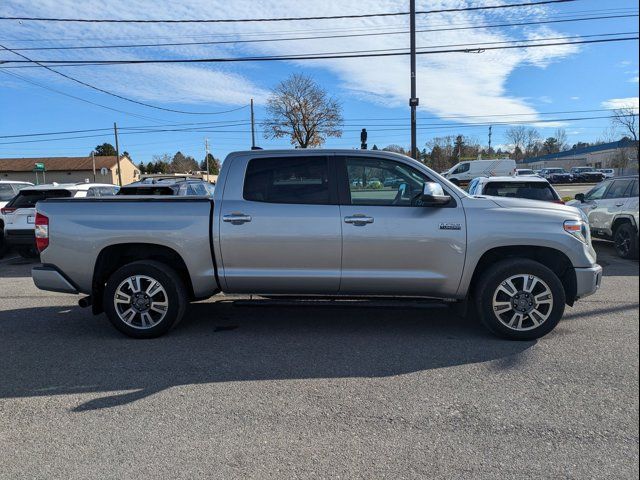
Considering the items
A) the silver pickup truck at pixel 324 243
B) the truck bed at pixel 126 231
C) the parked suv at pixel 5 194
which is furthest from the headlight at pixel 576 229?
the parked suv at pixel 5 194

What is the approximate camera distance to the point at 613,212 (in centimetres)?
977

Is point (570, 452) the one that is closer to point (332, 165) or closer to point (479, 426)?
point (479, 426)

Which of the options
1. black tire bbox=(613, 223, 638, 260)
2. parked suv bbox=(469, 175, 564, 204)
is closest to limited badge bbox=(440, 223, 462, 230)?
parked suv bbox=(469, 175, 564, 204)

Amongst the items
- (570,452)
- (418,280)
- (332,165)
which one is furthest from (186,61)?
(570,452)

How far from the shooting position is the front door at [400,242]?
15.3ft

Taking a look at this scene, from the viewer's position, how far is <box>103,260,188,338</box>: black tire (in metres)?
4.90

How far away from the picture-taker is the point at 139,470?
275cm

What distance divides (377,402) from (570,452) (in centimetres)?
130

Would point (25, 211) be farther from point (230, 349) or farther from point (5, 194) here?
point (230, 349)

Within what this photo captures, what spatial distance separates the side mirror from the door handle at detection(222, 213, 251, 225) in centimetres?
180

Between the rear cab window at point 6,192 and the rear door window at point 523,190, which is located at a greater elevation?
the rear cab window at point 6,192

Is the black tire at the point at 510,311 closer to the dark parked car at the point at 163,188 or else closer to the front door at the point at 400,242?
the front door at the point at 400,242

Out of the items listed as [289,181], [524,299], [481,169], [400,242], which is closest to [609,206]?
[524,299]

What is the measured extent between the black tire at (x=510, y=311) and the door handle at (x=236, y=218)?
2480mm
